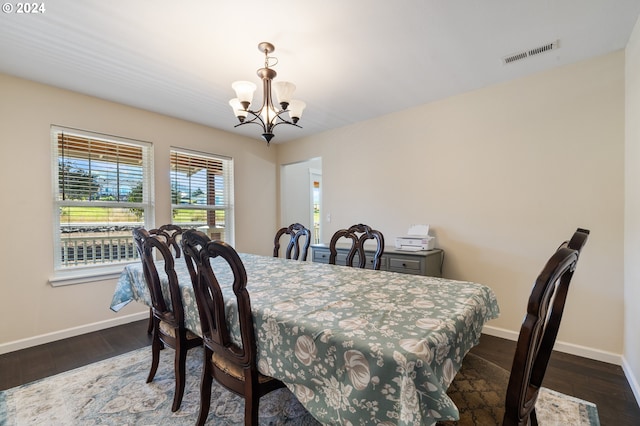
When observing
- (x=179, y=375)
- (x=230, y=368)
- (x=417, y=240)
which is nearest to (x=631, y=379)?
(x=417, y=240)

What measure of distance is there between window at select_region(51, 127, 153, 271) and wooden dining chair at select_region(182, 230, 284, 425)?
98.0 inches

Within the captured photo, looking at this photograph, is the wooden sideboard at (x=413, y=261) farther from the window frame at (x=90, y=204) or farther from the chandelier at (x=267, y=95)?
the window frame at (x=90, y=204)

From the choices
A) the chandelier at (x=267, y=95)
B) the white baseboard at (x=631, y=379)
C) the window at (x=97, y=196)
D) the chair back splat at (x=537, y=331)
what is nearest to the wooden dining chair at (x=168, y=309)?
the chandelier at (x=267, y=95)

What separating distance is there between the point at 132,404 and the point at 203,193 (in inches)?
105

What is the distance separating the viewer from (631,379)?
1945 mm

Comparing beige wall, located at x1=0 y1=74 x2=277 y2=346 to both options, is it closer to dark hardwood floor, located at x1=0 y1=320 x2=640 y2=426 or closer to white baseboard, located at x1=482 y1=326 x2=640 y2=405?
dark hardwood floor, located at x1=0 y1=320 x2=640 y2=426

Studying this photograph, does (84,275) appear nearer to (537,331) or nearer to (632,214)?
(537,331)

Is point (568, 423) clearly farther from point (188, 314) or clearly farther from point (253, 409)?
point (188, 314)

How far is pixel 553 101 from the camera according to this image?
249cm

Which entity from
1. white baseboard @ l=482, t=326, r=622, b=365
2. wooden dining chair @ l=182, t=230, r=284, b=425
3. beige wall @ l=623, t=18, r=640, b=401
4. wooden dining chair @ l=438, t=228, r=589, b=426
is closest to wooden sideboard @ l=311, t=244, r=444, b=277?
white baseboard @ l=482, t=326, r=622, b=365

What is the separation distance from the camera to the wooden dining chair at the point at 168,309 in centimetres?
164

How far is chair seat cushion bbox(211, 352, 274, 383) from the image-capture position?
1.25m

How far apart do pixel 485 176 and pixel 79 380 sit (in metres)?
3.83

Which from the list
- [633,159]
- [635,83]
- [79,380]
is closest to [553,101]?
[635,83]
